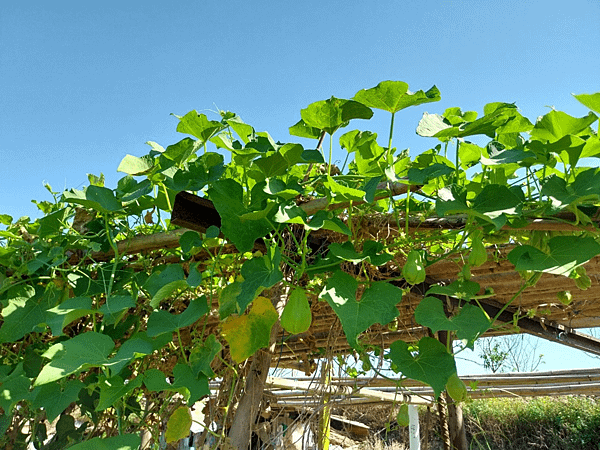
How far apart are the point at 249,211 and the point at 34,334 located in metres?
0.84

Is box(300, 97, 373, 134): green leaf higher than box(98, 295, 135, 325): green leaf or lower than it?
higher

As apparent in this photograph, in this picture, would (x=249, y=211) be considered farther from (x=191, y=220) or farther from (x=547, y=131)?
(x=547, y=131)

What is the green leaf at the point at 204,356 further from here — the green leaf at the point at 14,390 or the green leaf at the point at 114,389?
the green leaf at the point at 14,390

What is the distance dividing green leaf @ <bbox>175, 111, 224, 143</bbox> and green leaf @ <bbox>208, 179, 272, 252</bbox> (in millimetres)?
135

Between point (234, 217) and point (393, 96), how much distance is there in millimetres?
308

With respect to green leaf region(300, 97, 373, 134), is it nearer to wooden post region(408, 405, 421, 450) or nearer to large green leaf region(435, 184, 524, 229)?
large green leaf region(435, 184, 524, 229)

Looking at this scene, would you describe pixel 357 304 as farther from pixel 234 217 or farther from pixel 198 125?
pixel 198 125

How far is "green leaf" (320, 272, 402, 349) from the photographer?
72 cm

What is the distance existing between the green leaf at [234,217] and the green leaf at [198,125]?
135mm

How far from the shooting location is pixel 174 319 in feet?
2.95

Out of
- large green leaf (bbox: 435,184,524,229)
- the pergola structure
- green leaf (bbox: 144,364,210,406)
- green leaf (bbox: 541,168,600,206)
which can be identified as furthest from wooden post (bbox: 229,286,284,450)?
green leaf (bbox: 541,168,600,206)

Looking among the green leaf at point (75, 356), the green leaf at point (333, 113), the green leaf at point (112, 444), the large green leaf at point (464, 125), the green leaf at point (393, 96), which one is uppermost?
the green leaf at point (393, 96)

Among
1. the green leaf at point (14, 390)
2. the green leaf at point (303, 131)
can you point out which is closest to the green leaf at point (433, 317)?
the green leaf at point (303, 131)

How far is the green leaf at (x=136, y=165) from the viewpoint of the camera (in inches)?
39.2
